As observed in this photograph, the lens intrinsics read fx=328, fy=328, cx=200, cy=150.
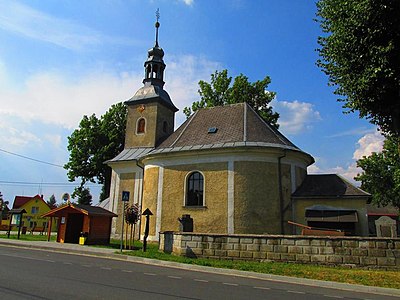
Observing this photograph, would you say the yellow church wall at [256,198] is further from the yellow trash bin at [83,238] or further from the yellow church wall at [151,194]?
the yellow trash bin at [83,238]

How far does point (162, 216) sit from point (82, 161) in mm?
18904

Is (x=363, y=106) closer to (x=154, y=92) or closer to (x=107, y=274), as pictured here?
(x=107, y=274)

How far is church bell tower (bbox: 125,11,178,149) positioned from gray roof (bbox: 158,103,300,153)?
4.06m

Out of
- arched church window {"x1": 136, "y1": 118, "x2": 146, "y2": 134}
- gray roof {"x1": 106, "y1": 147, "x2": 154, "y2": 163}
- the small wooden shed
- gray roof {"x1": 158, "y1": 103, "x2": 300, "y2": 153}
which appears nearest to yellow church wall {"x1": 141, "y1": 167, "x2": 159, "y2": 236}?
gray roof {"x1": 158, "y1": 103, "x2": 300, "y2": 153}

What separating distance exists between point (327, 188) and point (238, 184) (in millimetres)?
5579

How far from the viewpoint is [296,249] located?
1304 centimetres

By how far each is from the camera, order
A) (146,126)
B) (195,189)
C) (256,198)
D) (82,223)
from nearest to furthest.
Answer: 1. (256,198)
2. (195,189)
3. (82,223)
4. (146,126)

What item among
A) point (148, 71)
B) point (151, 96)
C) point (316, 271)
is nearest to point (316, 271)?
point (316, 271)

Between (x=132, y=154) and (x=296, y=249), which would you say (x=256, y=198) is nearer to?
(x=296, y=249)

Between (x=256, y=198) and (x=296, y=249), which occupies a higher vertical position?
(x=256, y=198)

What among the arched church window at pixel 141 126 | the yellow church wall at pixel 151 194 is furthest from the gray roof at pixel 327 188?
the arched church window at pixel 141 126

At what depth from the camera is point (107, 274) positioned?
378 inches

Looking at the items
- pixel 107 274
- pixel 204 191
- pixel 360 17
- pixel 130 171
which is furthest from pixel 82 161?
pixel 360 17

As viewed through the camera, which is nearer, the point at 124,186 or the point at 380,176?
the point at 124,186
